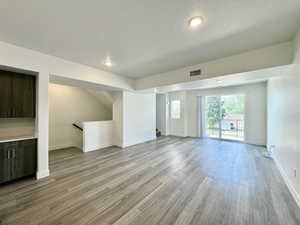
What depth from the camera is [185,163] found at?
3420mm

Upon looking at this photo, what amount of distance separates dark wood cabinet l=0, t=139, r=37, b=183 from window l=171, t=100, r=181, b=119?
6204 mm

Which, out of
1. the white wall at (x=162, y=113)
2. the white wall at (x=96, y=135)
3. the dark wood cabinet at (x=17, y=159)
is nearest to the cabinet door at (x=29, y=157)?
the dark wood cabinet at (x=17, y=159)

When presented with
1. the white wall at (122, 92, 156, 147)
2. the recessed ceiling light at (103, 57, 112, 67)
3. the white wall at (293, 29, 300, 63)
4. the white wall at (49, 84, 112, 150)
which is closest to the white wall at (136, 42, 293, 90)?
the white wall at (293, 29, 300, 63)

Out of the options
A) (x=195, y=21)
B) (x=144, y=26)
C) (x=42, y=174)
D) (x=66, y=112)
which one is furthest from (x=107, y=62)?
(x=66, y=112)

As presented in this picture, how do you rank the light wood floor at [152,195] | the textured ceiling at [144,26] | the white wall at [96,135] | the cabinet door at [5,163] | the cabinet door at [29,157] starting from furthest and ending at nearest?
the white wall at [96,135] → the cabinet door at [29,157] → the cabinet door at [5,163] → the light wood floor at [152,195] → the textured ceiling at [144,26]

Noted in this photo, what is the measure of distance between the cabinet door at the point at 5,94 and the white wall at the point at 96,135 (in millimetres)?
2019

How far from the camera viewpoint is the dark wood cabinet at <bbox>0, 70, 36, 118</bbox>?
2.49 metres

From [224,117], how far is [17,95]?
739cm

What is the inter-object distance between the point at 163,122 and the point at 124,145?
332 cm

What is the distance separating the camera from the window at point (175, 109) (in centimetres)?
732

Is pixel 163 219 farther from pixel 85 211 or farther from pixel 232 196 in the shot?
pixel 232 196

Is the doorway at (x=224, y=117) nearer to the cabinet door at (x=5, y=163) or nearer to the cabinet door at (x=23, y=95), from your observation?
the cabinet door at (x=23, y=95)

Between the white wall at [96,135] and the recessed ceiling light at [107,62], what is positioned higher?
the recessed ceiling light at [107,62]

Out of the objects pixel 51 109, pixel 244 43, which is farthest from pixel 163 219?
pixel 51 109
